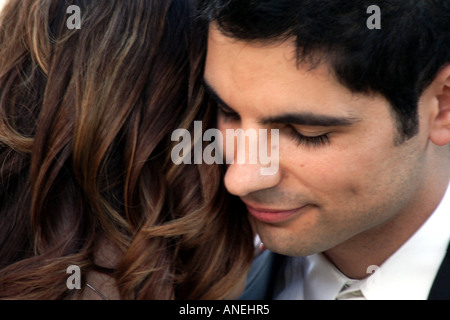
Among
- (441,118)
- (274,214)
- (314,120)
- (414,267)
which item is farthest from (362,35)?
(414,267)

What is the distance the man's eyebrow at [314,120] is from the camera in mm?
1579

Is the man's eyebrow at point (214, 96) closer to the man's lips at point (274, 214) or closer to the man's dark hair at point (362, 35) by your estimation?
the man's dark hair at point (362, 35)

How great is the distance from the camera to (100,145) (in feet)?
5.80

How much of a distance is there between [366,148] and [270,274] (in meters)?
0.91

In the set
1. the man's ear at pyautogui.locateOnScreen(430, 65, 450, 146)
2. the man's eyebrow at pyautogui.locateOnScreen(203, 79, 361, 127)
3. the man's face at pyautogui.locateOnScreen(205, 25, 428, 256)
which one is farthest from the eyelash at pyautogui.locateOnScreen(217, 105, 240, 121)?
the man's ear at pyautogui.locateOnScreen(430, 65, 450, 146)

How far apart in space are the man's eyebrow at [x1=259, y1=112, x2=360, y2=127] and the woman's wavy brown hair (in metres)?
0.34

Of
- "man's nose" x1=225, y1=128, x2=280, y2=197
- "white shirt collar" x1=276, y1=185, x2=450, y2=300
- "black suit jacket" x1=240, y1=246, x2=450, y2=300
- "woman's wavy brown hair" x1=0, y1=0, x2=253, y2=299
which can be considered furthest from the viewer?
"black suit jacket" x1=240, y1=246, x2=450, y2=300

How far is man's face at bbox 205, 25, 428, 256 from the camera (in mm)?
1585

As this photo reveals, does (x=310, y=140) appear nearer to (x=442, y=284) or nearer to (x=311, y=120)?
(x=311, y=120)

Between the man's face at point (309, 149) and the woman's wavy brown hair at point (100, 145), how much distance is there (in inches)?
6.5

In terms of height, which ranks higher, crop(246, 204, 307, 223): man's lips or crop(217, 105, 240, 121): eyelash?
crop(217, 105, 240, 121): eyelash

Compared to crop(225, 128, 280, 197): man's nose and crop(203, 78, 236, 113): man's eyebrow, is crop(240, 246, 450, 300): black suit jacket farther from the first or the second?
crop(203, 78, 236, 113): man's eyebrow
